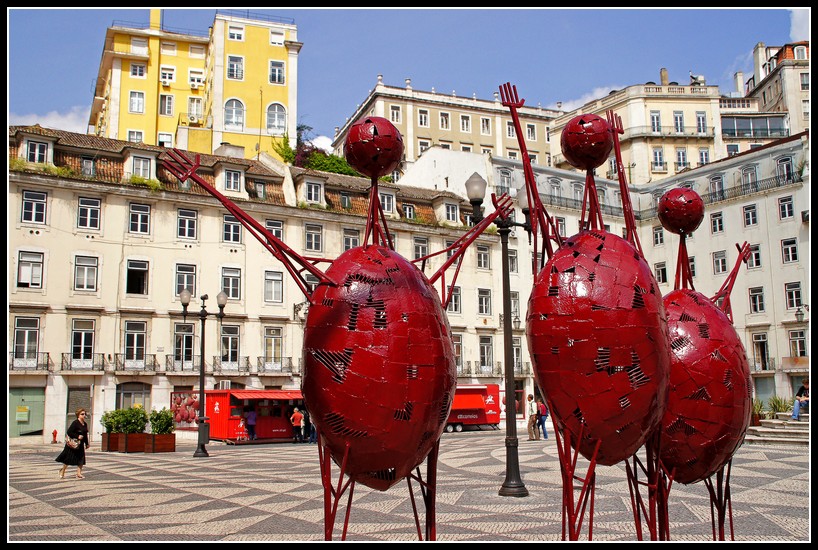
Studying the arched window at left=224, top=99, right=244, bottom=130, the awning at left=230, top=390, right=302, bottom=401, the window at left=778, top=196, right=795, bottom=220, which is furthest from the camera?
the arched window at left=224, top=99, right=244, bottom=130

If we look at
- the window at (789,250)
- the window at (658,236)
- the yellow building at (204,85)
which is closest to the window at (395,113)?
the yellow building at (204,85)

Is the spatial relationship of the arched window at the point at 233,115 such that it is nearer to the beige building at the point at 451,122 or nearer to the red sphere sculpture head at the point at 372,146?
the beige building at the point at 451,122

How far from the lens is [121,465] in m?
19.1

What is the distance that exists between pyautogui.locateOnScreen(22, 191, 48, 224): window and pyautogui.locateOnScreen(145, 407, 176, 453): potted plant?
41.1 ft

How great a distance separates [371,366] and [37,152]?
32088 mm

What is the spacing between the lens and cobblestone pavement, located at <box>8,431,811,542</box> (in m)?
9.18

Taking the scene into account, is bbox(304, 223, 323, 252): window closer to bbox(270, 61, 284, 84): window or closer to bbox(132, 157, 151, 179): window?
bbox(132, 157, 151, 179): window

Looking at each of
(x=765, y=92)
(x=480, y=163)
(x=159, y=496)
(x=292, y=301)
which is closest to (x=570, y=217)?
(x=480, y=163)

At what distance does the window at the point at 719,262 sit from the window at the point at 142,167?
3046cm

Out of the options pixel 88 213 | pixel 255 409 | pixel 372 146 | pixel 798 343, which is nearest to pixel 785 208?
pixel 798 343

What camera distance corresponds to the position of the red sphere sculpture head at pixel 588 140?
240 inches

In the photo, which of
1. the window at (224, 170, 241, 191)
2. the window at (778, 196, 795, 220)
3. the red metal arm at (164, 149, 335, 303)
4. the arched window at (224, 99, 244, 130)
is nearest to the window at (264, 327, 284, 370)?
the window at (224, 170, 241, 191)

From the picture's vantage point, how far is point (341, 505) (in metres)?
11.3

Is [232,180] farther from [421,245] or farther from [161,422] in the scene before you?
[161,422]
